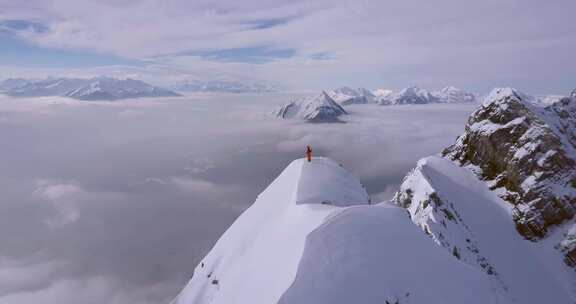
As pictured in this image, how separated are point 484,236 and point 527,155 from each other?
26859 millimetres

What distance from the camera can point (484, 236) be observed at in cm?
7538

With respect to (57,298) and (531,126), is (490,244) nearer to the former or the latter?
(531,126)

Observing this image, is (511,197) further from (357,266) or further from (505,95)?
(357,266)

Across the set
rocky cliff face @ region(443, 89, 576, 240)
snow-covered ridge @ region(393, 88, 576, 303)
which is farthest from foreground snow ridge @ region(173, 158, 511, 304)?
rocky cliff face @ region(443, 89, 576, 240)

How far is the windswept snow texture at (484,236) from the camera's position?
6525 centimetres

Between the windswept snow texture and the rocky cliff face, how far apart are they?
4338 mm

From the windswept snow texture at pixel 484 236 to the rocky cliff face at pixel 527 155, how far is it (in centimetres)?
434

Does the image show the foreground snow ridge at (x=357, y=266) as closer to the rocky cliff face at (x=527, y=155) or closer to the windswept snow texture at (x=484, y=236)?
the windswept snow texture at (x=484, y=236)

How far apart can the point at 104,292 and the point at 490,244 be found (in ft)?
708

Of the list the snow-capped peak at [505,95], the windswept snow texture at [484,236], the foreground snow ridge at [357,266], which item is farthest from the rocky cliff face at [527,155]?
the foreground snow ridge at [357,266]

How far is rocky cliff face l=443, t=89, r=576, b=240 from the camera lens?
78.7m

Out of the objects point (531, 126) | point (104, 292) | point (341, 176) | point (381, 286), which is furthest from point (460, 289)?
point (104, 292)

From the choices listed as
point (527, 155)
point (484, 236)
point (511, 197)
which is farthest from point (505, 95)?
point (484, 236)

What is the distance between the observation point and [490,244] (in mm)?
74250
